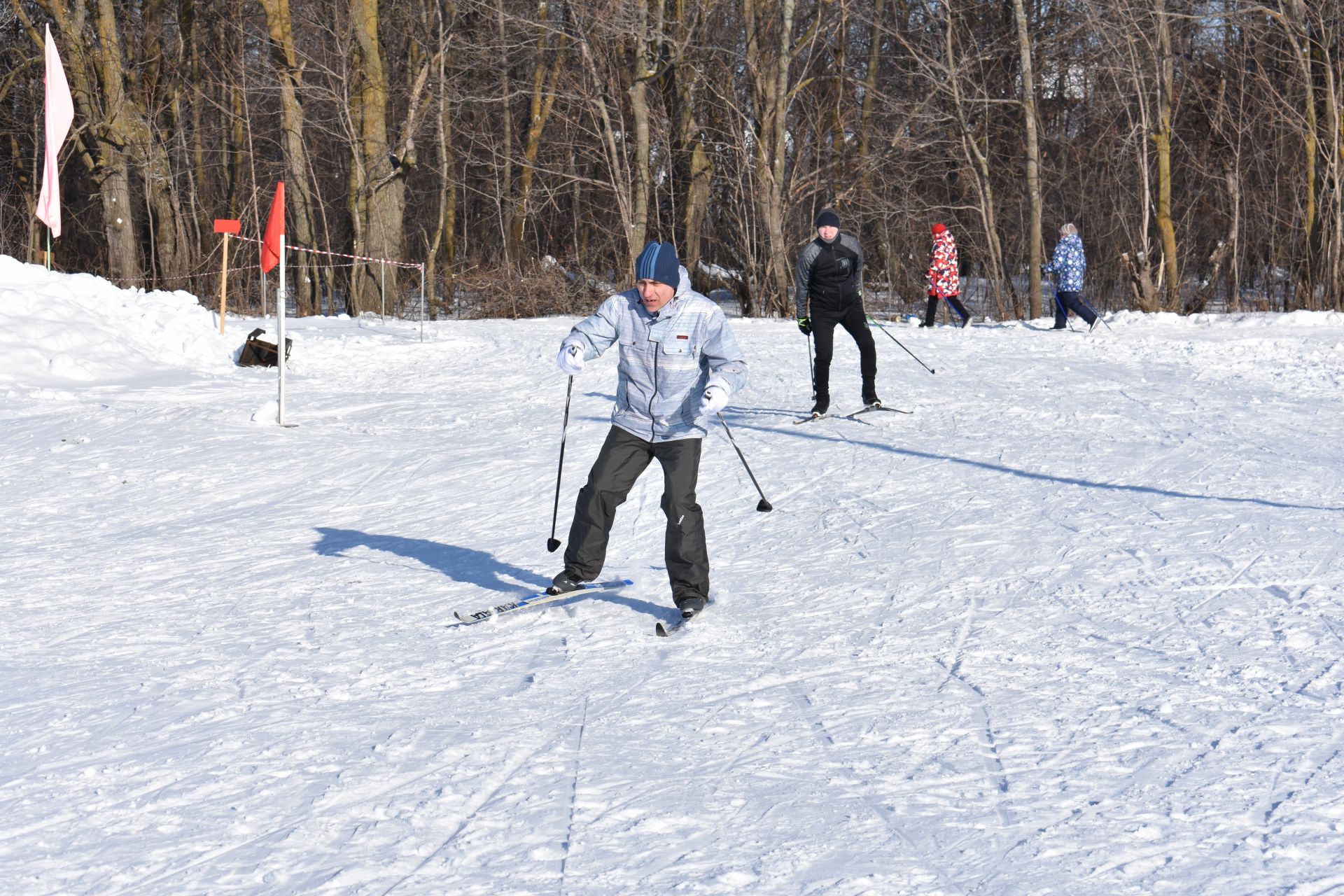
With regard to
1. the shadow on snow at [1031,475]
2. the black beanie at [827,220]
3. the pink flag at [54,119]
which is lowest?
the shadow on snow at [1031,475]

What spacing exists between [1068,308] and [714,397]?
42.3ft

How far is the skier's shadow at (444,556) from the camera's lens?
6.30 m

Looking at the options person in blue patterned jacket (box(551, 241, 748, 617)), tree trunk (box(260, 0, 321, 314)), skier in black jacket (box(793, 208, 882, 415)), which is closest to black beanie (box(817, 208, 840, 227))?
skier in black jacket (box(793, 208, 882, 415))

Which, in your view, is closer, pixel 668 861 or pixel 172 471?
pixel 668 861

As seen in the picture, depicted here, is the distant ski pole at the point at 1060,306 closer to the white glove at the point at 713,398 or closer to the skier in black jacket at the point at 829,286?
the skier in black jacket at the point at 829,286

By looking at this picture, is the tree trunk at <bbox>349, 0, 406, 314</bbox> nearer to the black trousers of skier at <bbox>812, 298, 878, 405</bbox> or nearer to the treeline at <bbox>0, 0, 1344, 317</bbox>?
the treeline at <bbox>0, 0, 1344, 317</bbox>

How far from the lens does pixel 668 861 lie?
3268 mm

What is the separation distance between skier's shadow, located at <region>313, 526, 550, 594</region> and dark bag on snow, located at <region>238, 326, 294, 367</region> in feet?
21.8

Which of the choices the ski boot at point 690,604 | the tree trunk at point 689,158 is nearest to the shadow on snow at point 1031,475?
the ski boot at point 690,604

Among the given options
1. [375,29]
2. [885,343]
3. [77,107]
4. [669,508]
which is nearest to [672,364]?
[669,508]

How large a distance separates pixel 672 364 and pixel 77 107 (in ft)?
72.4

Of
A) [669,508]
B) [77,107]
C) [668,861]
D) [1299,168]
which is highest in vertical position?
[77,107]

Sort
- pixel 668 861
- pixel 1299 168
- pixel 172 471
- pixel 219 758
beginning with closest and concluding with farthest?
1. pixel 668 861
2. pixel 219 758
3. pixel 172 471
4. pixel 1299 168

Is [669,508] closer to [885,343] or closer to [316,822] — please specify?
[316,822]
